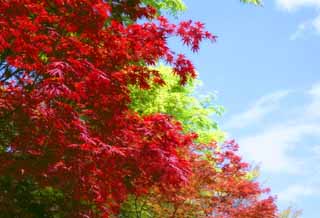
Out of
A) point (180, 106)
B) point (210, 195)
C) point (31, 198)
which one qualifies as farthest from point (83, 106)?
point (180, 106)

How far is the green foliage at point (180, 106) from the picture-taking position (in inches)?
846

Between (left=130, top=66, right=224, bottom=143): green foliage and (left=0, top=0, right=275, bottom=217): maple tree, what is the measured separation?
1264cm

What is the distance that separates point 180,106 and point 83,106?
16.4 m

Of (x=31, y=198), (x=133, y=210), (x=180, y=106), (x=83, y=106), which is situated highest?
(x=180, y=106)

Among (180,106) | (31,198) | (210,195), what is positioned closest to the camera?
(31,198)

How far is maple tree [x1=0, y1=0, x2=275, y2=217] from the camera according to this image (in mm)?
6828

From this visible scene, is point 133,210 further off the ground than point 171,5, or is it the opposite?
point 171,5

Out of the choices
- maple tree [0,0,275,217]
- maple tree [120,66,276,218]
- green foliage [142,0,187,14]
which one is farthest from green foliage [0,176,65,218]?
green foliage [142,0,187,14]

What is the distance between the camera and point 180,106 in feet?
78.2

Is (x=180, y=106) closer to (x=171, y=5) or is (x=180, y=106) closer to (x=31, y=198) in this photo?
(x=171, y=5)

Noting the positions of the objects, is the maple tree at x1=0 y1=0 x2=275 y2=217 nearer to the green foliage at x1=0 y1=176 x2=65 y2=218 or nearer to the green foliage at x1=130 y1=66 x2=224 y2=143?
the green foliage at x1=0 y1=176 x2=65 y2=218

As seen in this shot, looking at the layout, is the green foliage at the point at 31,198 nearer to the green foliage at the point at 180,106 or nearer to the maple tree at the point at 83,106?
the maple tree at the point at 83,106

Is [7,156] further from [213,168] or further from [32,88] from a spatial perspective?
[213,168]

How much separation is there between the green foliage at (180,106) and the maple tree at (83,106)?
1264cm
